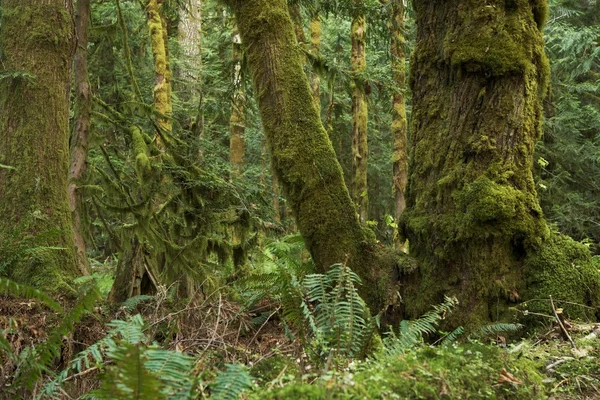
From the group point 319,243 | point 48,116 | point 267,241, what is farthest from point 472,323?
point 48,116

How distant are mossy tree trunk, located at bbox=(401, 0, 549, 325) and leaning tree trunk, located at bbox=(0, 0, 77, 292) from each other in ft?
10.8

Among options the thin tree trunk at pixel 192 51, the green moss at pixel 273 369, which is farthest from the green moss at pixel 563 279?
the thin tree trunk at pixel 192 51

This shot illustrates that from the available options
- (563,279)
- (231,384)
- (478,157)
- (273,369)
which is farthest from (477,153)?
(231,384)

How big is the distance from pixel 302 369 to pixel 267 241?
4002mm

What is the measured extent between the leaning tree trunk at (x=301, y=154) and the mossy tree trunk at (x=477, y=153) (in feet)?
1.54

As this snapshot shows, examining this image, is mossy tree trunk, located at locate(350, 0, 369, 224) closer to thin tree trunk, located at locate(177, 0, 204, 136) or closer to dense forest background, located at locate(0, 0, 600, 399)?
thin tree trunk, located at locate(177, 0, 204, 136)

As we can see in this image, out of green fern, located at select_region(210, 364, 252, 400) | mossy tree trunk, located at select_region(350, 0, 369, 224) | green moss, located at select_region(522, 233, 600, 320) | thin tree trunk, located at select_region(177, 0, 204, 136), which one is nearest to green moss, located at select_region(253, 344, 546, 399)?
green fern, located at select_region(210, 364, 252, 400)

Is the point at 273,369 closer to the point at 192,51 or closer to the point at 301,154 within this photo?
the point at 301,154

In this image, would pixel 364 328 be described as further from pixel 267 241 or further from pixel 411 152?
pixel 267 241

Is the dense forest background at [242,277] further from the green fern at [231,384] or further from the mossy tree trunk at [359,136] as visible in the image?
the mossy tree trunk at [359,136]

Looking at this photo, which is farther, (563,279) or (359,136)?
(359,136)

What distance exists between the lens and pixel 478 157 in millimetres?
4164

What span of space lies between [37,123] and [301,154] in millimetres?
2640

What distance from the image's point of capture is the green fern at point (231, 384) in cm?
172
